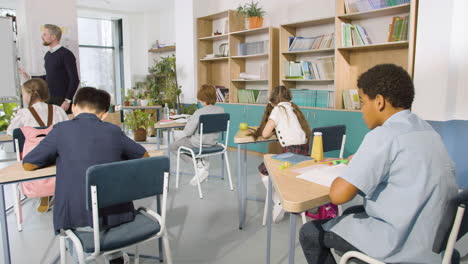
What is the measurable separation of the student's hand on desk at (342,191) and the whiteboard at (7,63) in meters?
4.68

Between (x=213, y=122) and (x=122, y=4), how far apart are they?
578cm

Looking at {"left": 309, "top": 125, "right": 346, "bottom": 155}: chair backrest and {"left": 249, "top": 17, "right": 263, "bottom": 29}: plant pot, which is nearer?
{"left": 309, "top": 125, "right": 346, "bottom": 155}: chair backrest

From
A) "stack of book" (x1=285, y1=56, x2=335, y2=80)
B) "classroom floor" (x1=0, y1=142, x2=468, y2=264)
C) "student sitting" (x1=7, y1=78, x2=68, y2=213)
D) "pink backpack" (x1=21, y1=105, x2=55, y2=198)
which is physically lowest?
"classroom floor" (x1=0, y1=142, x2=468, y2=264)

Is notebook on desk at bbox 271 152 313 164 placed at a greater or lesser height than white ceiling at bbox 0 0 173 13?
lesser

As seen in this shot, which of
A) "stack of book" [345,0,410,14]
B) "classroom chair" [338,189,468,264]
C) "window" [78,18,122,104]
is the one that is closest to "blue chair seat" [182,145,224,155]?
"stack of book" [345,0,410,14]

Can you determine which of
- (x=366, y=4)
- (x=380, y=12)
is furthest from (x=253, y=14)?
(x=380, y=12)

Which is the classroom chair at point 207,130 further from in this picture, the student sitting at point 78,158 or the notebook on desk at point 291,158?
the student sitting at point 78,158

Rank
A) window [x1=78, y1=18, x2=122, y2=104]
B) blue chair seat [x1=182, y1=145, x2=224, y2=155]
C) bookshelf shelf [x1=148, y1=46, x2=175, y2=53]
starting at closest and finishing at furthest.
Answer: blue chair seat [x1=182, y1=145, x2=224, y2=155] → bookshelf shelf [x1=148, y1=46, x2=175, y2=53] → window [x1=78, y1=18, x2=122, y2=104]

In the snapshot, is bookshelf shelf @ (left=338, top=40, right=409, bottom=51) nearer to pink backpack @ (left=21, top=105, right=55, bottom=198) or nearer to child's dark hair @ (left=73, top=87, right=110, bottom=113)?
child's dark hair @ (left=73, top=87, right=110, bottom=113)

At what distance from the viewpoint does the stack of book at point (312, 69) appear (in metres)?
4.57

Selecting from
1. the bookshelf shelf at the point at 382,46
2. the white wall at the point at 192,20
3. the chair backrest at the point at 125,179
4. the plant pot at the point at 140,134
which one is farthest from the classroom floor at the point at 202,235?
the plant pot at the point at 140,134

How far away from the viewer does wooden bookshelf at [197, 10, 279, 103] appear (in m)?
5.30

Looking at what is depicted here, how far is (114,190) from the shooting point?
5.09 feet

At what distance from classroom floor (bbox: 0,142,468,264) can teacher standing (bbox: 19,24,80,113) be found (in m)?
1.38
